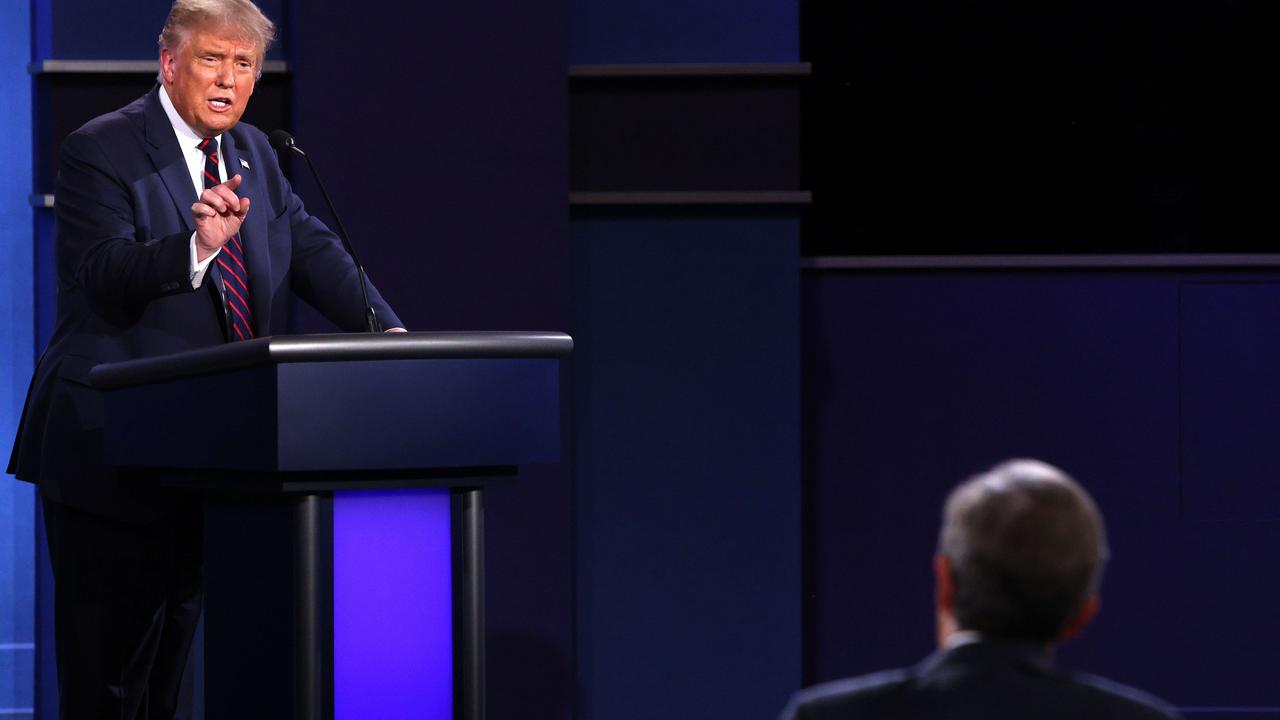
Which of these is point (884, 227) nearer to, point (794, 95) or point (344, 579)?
point (794, 95)

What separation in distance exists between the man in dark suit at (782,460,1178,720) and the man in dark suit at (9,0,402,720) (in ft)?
4.99

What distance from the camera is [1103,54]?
12.6 feet

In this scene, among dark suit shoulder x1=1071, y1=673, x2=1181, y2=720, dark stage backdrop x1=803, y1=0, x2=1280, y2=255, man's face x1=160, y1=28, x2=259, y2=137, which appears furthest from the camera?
dark stage backdrop x1=803, y1=0, x2=1280, y2=255

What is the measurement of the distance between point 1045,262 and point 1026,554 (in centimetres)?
272

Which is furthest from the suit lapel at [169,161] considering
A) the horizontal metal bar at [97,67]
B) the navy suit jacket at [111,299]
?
the horizontal metal bar at [97,67]

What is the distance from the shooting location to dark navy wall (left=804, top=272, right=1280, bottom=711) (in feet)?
12.0

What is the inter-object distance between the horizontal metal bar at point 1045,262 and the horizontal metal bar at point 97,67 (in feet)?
4.83

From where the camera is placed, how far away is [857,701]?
109cm

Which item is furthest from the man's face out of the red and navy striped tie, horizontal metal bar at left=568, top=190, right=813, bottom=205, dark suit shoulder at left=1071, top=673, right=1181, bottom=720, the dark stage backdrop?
dark suit shoulder at left=1071, top=673, right=1181, bottom=720

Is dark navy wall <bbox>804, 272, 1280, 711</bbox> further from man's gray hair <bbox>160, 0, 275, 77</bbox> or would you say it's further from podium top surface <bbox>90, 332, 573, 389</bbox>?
podium top surface <bbox>90, 332, 573, 389</bbox>

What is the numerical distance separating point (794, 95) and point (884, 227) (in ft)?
1.52

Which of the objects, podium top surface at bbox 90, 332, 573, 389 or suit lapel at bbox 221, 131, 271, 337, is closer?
podium top surface at bbox 90, 332, 573, 389

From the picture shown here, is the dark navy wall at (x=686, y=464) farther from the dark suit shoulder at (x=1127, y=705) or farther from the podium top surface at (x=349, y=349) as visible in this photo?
the dark suit shoulder at (x=1127, y=705)

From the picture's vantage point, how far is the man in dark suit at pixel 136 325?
94.6 inches
